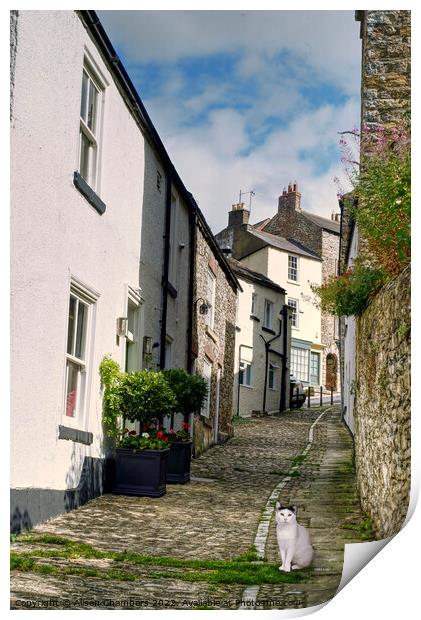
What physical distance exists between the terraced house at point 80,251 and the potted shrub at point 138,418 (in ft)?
0.44

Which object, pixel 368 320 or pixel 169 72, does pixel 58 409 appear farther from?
pixel 368 320

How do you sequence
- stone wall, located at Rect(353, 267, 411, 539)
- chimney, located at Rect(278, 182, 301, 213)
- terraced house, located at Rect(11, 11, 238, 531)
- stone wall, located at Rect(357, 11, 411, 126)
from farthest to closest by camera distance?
stone wall, located at Rect(357, 11, 411, 126) → stone wall, located at Rect(353, 267, 411, 539) → chimney, located at Rect(278, 182, 301, 213) → terraced house, located at Rect(11, 11, 238, 531)

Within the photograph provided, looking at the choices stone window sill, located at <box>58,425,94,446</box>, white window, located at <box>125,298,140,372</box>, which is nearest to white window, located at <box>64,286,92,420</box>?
stone window sill, located at <box>58,425,94,446</box>

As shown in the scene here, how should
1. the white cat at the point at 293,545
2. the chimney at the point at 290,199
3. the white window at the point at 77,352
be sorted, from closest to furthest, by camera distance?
the white cat at the point at 293,545
the chimney at the point at 290,199
the white window at the point at 77,352

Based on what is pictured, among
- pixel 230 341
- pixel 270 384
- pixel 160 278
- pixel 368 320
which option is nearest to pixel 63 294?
pixel 160 278

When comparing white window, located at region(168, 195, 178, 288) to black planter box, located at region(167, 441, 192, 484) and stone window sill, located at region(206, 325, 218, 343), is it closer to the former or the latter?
stone window sill, located at region(206, 325, 218, 343)

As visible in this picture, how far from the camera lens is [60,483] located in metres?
5.43

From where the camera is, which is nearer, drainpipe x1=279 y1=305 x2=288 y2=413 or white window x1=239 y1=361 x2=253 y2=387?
drainpipe x1=279 y1=305 x2=288 y2=413

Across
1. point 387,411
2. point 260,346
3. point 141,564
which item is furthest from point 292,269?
point 141,564

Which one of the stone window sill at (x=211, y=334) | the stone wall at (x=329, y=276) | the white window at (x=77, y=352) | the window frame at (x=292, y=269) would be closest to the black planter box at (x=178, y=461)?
the white window at (x=77, y=352)

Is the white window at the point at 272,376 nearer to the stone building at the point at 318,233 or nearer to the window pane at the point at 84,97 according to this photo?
the stone building at the point at 318,233

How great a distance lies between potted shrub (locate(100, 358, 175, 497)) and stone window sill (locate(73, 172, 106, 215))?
1.29 meters

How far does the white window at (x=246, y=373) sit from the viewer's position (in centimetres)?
514

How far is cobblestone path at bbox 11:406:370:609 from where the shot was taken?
151 inches
